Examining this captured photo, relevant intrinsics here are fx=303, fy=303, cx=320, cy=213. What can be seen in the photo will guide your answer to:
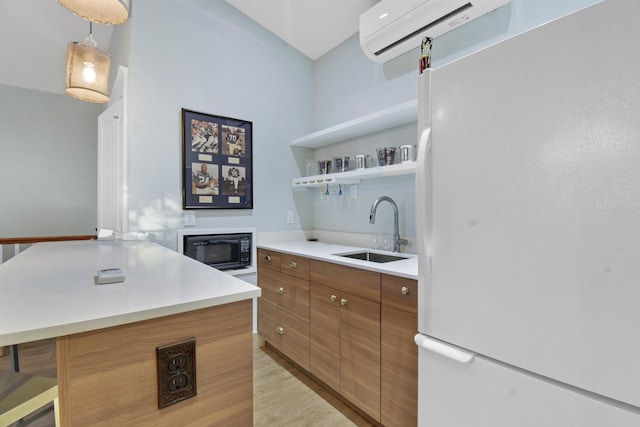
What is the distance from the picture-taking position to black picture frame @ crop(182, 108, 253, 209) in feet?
8.34

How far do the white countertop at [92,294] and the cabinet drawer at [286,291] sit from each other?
0.97 metres

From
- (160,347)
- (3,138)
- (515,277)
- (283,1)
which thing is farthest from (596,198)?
(3,138)

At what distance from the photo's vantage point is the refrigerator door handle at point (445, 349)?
1.06m

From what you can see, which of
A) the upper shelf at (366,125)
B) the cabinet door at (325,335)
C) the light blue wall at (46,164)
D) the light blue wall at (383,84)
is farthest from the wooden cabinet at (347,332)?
the light blue wall at (46,164)

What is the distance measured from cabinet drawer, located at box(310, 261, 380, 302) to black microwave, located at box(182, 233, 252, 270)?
3.11 ft

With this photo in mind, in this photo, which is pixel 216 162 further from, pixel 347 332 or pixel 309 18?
pixel 347 332

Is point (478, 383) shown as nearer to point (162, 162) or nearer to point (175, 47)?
point (162, 162)

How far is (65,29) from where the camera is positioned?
10.9 feet

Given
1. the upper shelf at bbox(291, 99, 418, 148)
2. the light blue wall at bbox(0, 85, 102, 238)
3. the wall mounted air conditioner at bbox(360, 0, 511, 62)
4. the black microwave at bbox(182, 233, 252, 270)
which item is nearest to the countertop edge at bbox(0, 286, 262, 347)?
A: the upper shelf at bbox(291, 99, 418, 148)

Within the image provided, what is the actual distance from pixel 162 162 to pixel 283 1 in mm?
1748

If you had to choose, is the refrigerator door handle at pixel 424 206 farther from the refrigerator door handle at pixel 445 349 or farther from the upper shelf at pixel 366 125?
the upper shelf at pixel 366 125

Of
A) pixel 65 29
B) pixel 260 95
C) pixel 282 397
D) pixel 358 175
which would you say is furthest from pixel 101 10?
pixel 65 29

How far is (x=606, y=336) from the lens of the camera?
0.79 m

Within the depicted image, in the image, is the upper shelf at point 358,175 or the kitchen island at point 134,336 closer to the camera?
the kitchen island at point 134,336
